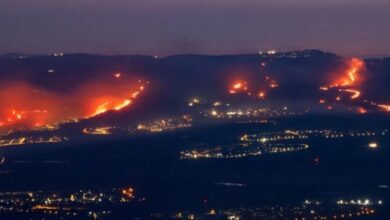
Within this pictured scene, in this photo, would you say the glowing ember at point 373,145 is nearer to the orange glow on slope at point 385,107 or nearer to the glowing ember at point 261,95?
the orange glow on slope at point 385,107

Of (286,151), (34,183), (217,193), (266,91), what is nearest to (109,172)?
(34,183)

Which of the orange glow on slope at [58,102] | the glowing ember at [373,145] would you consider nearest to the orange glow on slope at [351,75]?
the orange glow on slope at [58,102]

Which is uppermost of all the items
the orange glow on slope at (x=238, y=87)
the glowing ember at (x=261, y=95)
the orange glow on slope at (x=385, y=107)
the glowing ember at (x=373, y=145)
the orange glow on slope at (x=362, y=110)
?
the orange glow on slope at (x=238, y=87)

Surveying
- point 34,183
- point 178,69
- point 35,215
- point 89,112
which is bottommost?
point 35,215

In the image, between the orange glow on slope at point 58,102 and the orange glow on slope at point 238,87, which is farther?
the orange glow on slope at point 238,87

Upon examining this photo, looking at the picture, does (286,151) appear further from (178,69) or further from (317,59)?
(317,59)

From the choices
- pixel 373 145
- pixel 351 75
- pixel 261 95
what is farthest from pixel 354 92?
pixel 373 145

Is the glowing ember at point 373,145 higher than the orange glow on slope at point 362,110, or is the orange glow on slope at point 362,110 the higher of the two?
the orange glow on slope at point 362,110

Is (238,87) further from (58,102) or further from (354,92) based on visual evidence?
(58,102)
